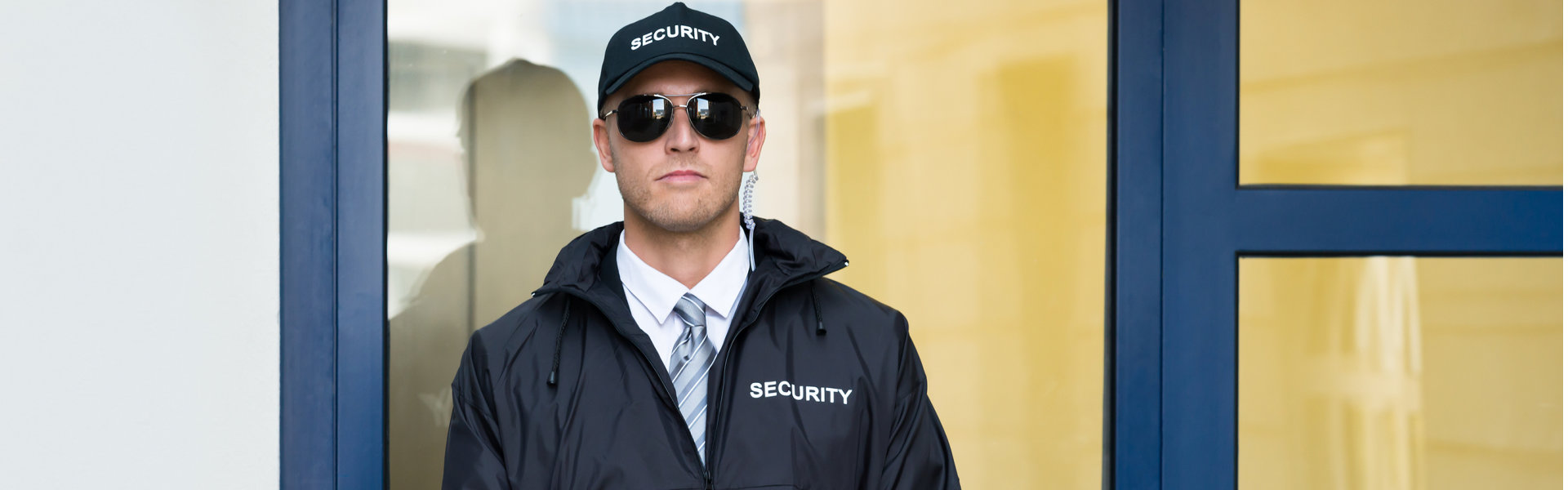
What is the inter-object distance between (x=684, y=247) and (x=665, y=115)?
0.70ft

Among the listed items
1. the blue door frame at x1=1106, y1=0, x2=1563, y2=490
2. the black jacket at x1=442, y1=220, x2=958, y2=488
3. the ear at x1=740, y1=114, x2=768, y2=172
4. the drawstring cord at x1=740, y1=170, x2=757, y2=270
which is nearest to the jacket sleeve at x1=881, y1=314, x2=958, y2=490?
the black jacket at x1=442, y1=220, x2=958, y2=488

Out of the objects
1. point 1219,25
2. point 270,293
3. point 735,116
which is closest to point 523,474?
point 735,116

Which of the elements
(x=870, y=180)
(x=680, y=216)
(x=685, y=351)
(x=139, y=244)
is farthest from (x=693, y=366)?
(x=139, y=244)

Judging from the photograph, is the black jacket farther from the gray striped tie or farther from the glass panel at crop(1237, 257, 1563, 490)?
the glass panel at crop(1237, 257, 1563, 490)

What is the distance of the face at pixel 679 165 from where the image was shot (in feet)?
4.76

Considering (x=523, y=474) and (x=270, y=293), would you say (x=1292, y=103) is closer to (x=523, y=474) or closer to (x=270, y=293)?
(x=523, y=474)

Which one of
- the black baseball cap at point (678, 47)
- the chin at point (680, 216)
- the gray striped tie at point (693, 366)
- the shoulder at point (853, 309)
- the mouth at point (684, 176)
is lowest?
the gray striped tie at point (693, 366)

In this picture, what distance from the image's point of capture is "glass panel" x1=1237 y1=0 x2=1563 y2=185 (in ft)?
6.70

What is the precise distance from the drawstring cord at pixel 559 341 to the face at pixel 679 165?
0.65 feet

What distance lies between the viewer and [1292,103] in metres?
2.04

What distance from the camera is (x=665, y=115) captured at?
1451 mm

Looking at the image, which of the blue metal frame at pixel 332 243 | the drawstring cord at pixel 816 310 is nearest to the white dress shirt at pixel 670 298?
the drawstring cord at pixel 816 310

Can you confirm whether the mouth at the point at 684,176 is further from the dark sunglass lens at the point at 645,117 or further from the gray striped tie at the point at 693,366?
the gray striped tie at the point at 693,366

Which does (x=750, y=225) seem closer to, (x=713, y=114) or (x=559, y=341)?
(x=713, y=114)
